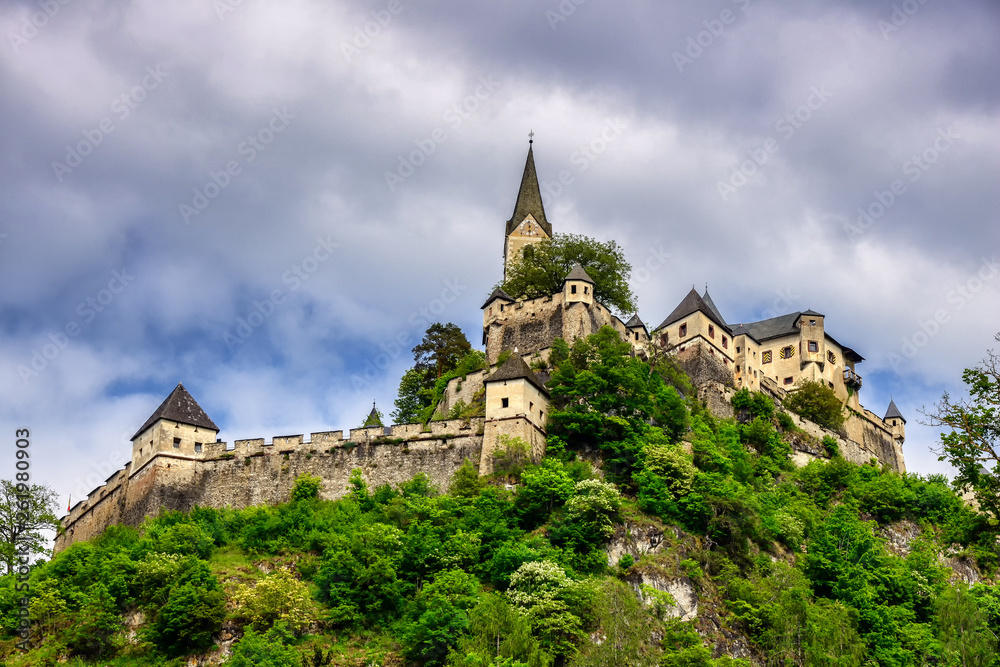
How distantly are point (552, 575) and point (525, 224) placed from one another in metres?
38.3

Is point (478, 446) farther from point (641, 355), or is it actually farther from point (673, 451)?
point (641, 355)

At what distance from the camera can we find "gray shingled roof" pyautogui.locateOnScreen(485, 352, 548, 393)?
51250 millimetres

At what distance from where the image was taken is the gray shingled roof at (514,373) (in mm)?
51250

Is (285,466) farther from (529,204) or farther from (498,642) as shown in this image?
(529,204)

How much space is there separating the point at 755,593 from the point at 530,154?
46.9 metres

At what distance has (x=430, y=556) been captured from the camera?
42.0m

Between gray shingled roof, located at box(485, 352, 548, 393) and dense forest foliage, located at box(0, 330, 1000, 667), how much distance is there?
5.87 feet

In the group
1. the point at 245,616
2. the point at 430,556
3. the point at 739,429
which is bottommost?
the point at 245,616

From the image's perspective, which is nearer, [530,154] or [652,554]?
[652,554]

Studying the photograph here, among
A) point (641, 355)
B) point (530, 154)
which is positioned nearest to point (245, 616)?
point (641, 355)

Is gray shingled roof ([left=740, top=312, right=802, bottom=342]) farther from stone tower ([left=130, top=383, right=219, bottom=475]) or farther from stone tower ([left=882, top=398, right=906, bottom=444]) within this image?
stone tower ([left=130, top=383, right=219, bottom=475])

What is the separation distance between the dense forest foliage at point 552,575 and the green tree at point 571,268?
37.8 feet

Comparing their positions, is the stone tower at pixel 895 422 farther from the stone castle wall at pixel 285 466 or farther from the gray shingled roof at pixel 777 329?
the stone castle wall at pixel 285 466

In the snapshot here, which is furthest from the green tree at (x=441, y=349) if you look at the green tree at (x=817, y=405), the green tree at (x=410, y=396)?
the green tree at (x=817, y=405)
